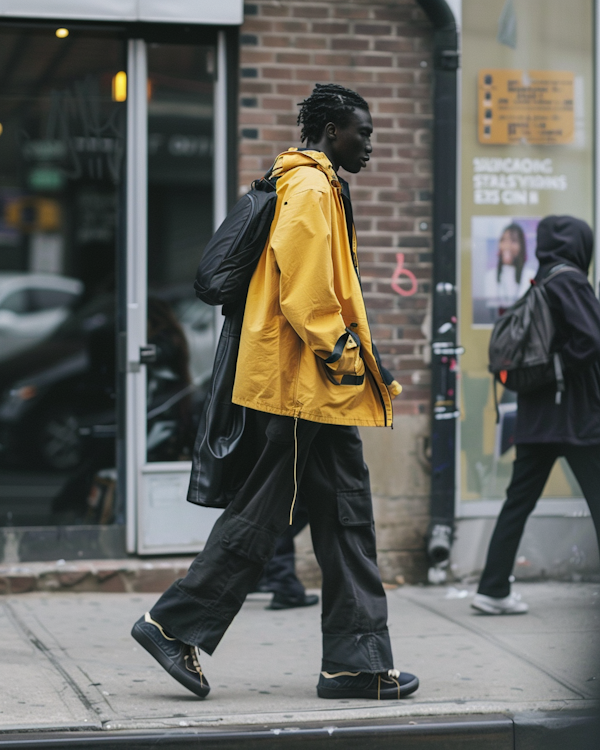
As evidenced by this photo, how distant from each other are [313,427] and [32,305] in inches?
264

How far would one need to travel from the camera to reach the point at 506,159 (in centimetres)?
655

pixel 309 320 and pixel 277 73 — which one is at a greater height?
pixel 277 73

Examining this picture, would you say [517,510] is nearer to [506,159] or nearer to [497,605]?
[497,605]

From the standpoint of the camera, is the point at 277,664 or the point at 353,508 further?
the point at 277,664

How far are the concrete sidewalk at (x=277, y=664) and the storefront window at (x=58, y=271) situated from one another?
139 cm

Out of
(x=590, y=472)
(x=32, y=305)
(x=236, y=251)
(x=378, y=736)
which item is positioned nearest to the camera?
(x=378, y=736)

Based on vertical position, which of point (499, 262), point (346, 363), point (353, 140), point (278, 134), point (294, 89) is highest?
point (294, 89)

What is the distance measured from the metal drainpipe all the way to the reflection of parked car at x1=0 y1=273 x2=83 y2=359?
15.5 ft

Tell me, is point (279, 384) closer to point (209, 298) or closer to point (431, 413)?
point (209, 298)

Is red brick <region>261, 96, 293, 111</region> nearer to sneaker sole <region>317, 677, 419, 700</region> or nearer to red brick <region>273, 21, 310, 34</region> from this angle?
red brick <region>273, 21, 310, 34</region>

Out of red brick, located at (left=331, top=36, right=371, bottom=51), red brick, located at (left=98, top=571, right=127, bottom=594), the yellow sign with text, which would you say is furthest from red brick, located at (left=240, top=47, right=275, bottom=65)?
red brick, located at (left=98, top=571, right=127, bottom=594)

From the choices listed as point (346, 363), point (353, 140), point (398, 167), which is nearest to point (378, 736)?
point (346, 363)

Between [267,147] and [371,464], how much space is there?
1.82m

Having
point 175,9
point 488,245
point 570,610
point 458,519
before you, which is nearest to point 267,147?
point 175,9
